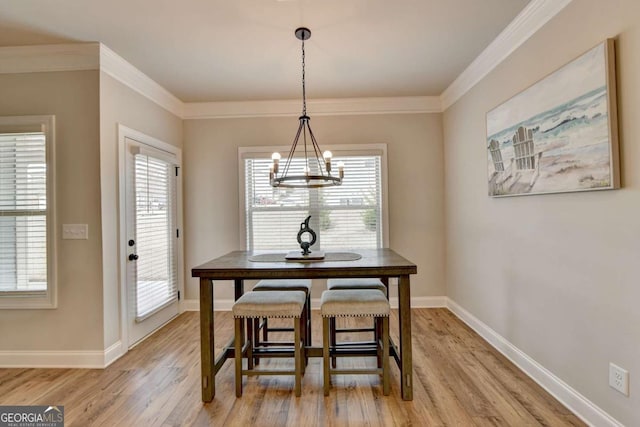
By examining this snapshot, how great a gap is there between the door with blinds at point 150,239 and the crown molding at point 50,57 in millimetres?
703

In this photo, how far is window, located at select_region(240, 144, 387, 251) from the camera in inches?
165

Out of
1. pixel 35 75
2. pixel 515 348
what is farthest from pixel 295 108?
pixel 515 348

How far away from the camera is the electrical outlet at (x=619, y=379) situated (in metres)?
1.67

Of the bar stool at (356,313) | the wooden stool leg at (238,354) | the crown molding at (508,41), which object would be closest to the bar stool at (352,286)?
the bar stool at (356,313)

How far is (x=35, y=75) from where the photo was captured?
9.07 ft

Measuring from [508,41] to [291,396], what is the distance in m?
3.21

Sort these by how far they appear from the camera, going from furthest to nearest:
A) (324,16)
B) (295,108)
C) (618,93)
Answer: (295,108) < (324,16) < (618,93)

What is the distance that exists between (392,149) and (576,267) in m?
2.57

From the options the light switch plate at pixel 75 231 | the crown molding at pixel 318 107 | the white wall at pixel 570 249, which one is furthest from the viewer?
the crown molding at pixel 318 107

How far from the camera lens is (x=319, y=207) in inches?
167

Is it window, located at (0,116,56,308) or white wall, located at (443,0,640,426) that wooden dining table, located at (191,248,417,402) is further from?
window, located at (0,116,56,308)

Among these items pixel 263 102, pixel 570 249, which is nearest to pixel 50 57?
pixel 263 102

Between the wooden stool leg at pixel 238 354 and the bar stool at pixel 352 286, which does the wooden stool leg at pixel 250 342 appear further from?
the bar stool at pixel 352 286

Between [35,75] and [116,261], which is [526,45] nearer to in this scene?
[116,261]
